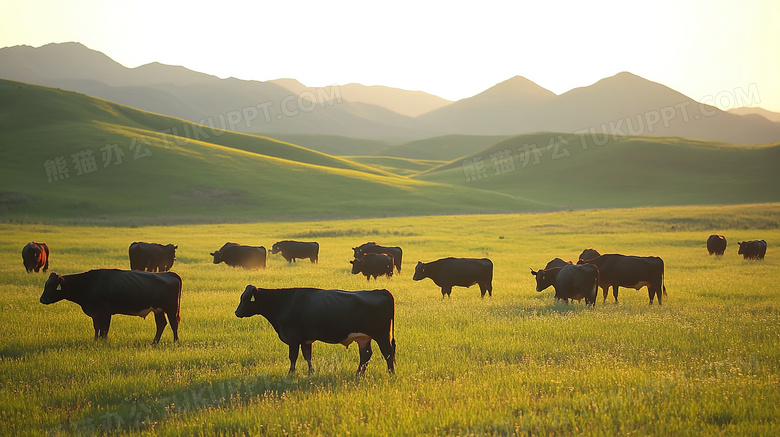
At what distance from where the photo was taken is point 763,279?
2142cm

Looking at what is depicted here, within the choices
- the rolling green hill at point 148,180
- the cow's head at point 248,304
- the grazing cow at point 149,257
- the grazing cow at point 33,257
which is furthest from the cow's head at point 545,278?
the rolling green hill at point 148,180

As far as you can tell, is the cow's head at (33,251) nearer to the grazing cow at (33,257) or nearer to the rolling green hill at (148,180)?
the grazing cow at (33,257)

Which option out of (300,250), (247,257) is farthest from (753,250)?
(247,257)

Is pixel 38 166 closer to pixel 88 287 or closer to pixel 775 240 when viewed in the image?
pixel 88 287

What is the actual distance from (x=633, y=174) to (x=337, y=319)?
157092mm

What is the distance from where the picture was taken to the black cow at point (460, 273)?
1866cm

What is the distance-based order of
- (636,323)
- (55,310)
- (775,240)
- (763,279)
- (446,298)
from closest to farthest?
1. (636,323)
2. (55,310)
3. (446,298)
4. (763,279)
5. (775,240)

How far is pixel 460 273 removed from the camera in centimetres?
1872

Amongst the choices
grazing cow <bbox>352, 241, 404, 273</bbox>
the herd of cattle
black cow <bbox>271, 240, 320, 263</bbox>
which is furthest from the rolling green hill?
the herd of cattle

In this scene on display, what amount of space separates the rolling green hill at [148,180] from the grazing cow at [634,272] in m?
60.5

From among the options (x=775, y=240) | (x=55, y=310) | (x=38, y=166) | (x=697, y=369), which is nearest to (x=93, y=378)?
(x=55, y=310)

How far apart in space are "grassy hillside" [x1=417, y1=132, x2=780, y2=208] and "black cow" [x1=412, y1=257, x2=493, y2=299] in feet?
345

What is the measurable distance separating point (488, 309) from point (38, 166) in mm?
94578

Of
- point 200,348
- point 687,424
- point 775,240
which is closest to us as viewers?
point 687,424
